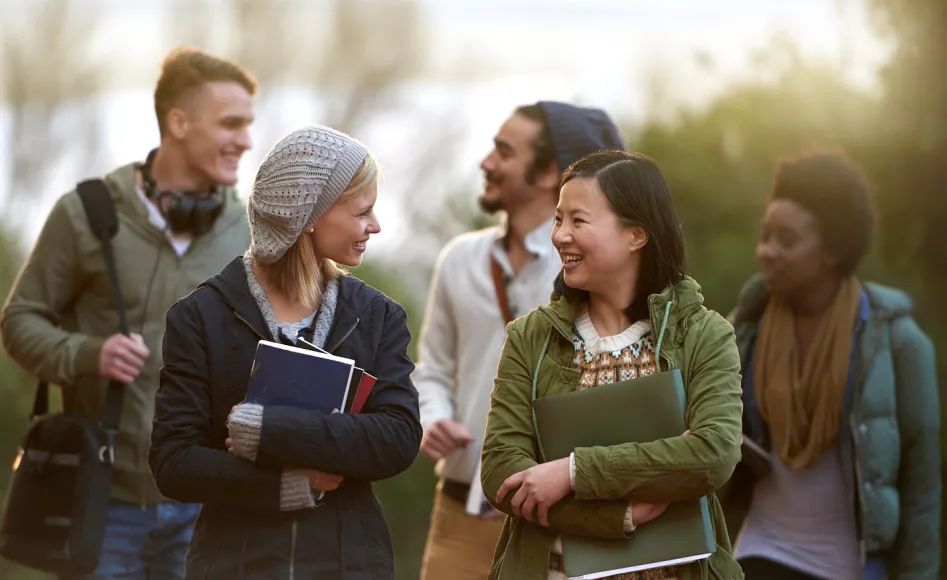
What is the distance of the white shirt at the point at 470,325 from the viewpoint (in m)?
5.92

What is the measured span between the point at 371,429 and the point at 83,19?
23.4 m

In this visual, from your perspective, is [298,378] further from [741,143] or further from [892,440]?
[741,143]

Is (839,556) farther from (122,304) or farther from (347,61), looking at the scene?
(347,61)

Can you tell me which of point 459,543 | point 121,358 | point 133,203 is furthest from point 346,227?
point 459,543

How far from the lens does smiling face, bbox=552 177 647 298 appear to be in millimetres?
4113

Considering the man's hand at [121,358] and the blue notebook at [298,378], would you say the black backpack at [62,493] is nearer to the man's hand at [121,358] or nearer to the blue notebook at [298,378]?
the man's hand at [121,358]

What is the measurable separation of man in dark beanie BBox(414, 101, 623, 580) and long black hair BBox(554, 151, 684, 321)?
1688 mm

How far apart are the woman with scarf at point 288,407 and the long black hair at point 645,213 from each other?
2.08 feet

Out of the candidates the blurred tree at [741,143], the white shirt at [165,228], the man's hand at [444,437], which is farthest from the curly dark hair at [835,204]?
the blurred tree at [741,143]

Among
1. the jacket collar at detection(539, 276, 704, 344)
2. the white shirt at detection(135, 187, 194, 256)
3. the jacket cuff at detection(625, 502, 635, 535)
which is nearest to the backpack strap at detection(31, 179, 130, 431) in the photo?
the white shirt at detection(135, 187, 194, 256)

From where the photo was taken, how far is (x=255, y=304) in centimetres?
393

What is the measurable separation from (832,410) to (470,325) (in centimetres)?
144

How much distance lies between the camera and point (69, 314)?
5.82 metres

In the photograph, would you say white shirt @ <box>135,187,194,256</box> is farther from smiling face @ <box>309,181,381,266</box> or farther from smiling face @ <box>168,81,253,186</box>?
smiling face @ <box>309,181,381,266</box>
